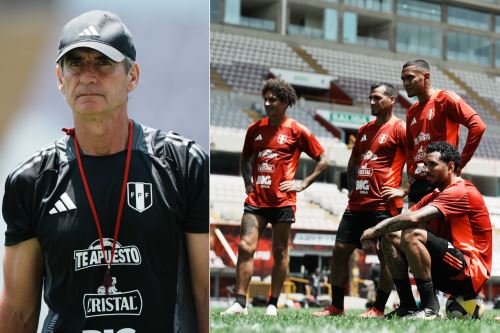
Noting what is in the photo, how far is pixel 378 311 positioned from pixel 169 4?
3733 mm

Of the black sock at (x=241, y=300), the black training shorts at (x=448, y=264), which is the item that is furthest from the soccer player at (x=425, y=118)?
the black sock at (x=241, y=300)

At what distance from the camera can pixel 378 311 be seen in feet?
18.1

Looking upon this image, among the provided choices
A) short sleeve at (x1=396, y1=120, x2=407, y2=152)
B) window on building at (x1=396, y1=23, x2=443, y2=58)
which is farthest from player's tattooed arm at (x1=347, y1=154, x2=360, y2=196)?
window on building at (x1=396, y1=23, x2=443, y2=58)

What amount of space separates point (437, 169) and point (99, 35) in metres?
3.31

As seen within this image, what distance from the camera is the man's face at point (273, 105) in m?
6.04

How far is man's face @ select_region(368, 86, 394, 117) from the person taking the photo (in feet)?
19.2

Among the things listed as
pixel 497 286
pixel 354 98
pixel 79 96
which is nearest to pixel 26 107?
pixel 79 96

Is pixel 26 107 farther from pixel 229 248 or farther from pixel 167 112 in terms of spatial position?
pixel 229 248

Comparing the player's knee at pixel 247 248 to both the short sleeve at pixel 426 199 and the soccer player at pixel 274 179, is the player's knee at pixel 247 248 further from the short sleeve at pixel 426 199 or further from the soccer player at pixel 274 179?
the short sleeve at pixel 426 199

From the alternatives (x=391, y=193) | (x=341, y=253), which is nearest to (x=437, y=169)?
(x=391, y=193)

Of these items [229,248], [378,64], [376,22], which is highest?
[376,22]

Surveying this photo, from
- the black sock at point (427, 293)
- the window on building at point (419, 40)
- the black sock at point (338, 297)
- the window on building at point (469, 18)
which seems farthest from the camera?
the window on building at point (469, 18)

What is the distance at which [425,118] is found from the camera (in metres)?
5.57

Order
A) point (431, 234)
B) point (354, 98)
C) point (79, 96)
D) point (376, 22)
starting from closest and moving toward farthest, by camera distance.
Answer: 1. point (79, 96)
2. point (431, 234)
3. point (354, 98)
4. point (376, 22)
